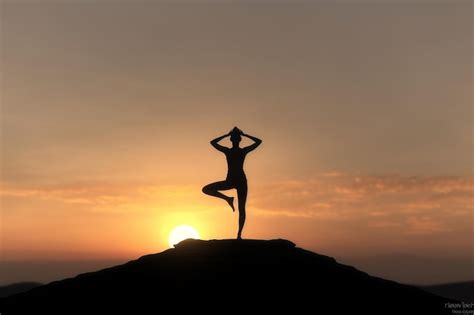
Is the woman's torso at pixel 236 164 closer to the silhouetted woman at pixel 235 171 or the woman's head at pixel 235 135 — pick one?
the silhouetted woman at pixel 235 171

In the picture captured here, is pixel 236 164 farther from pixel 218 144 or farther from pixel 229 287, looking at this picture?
pixel 229 287

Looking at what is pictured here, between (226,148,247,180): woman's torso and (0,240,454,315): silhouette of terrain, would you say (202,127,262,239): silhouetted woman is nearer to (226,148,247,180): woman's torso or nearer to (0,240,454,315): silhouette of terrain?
(226,148,247,180): woman's torso

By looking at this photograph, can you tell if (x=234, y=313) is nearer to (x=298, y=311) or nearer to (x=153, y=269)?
(x=298, y=311)

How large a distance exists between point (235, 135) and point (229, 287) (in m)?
5.55

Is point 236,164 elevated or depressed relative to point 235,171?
elevated

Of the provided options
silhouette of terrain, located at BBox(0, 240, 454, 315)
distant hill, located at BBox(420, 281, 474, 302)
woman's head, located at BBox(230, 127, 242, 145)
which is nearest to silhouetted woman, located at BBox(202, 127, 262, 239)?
woman's head, located at BBox(230, 127, 242, 145)

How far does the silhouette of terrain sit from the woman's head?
13.1 feet

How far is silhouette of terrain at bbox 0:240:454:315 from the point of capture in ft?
73.2

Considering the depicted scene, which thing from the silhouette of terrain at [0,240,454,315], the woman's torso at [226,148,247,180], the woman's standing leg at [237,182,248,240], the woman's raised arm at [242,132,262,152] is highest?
the woman's raised arm at [242,132,262,152]

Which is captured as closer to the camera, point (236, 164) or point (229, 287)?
point (229, 287)

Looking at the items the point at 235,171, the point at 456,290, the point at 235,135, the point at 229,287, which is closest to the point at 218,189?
the point at 235,171

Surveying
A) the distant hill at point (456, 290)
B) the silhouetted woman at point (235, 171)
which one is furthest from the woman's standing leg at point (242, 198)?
the distant hill at point (456, 290)

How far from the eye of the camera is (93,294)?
77.2 ft

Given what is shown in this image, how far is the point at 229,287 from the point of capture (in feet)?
75.5
